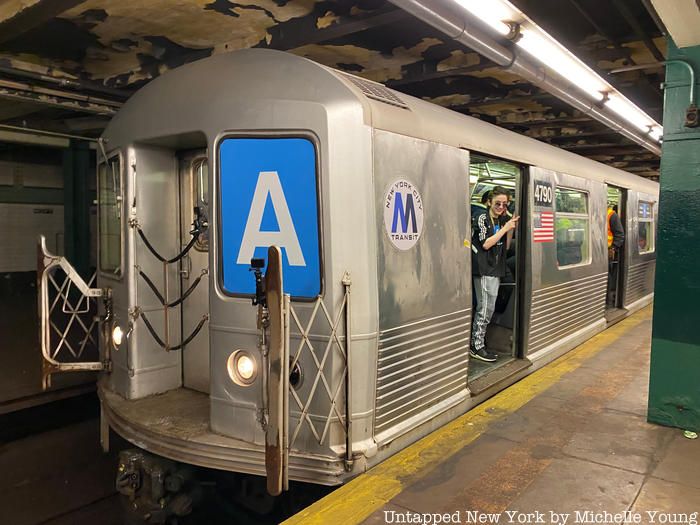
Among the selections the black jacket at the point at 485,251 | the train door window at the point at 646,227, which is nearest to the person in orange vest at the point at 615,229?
the train door window at the point at 646,227

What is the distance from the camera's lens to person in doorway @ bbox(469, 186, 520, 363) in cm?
538

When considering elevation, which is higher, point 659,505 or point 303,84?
point 303,84

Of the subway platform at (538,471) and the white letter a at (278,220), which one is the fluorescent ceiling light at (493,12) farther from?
the subway platform at (538,471)

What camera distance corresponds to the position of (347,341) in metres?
3.13

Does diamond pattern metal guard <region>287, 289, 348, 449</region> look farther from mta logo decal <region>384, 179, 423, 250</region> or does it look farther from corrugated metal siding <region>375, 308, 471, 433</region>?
mta logo decal <region>384, 179, 423, 250</region>

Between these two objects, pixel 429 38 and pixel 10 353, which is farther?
pixel 10 353

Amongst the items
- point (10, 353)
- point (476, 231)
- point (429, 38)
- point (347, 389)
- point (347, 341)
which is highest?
point (429, 38)

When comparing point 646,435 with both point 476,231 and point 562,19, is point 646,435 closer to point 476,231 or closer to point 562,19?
point 476,231

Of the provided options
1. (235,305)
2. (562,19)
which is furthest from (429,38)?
(235,305)

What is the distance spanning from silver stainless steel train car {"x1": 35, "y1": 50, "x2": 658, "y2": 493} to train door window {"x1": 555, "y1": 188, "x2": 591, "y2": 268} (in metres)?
1.78

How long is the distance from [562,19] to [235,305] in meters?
3.77

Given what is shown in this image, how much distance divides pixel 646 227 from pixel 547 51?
7.65 m

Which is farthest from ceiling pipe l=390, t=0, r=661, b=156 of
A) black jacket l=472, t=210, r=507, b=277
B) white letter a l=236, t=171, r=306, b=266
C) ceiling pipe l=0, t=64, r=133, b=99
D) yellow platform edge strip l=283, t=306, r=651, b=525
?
ceiling pipe l=0, t=64, r=133, b=99

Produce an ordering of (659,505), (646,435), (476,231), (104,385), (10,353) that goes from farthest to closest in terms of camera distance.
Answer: (10,353) < (476,231) < (104,385) < (646,435) < (659,505)
